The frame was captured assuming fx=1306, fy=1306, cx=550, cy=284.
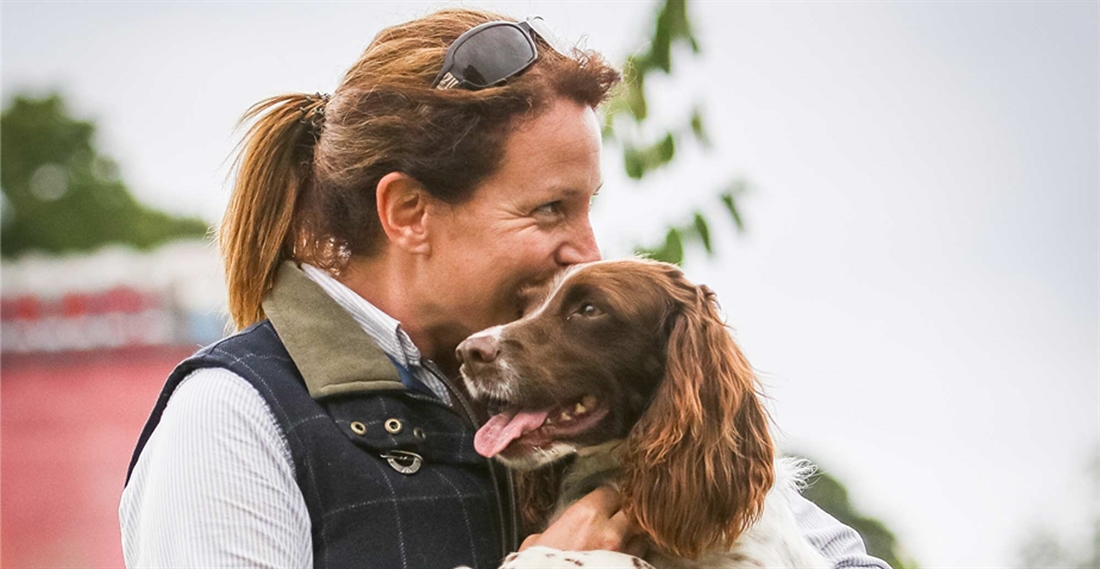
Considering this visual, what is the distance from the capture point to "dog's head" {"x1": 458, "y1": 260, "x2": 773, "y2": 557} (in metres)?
2.53

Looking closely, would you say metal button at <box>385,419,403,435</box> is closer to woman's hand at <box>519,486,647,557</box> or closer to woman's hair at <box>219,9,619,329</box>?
woman's hand at <box>519,486,647,557</box>

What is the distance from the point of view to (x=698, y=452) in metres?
2.58

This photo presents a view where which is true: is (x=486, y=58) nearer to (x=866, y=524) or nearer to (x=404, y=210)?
(x=404, y=210)

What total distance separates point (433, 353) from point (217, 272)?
0.55 metres

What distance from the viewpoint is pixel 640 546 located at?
2.62 metres

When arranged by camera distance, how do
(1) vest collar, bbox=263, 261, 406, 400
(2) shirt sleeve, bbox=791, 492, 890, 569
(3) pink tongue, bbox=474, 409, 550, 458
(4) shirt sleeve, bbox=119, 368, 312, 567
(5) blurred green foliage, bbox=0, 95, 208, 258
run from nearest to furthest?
1. (4) shirt sleeve, bbox=119, 368, 312, 567
2. (1) vest collar, bbox=263, 261, 406, 400
3. (3) pink tongue, bbox=474, 409, 550, 458
4. (2) shirt sleeve, bbox=791, 492, 890, 569
5. (5) blurred green foliage, bbox=0, 95, 208, 258

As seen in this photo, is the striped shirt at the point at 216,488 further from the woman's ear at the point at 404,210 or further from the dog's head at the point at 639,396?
the woman's ear at the point at 404,210

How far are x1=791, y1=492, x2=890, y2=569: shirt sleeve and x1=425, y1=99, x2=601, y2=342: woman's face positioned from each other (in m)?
0.83

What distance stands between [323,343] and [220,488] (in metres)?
0.37

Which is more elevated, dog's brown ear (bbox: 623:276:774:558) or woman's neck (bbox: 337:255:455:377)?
woman's neck (bbox: 337:255:455:377)

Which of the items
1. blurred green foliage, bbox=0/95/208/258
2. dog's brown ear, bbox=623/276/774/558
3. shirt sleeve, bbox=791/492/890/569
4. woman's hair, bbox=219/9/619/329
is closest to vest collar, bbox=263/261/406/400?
woman's hair, bbox=219/9/619/329

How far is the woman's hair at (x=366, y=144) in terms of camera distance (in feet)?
8.37

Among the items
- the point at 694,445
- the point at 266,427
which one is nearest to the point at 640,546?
the point at 694,445

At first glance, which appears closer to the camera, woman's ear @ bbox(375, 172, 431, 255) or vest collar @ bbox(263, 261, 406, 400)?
vest collar @ bbox(263, 261, 406, 400)
